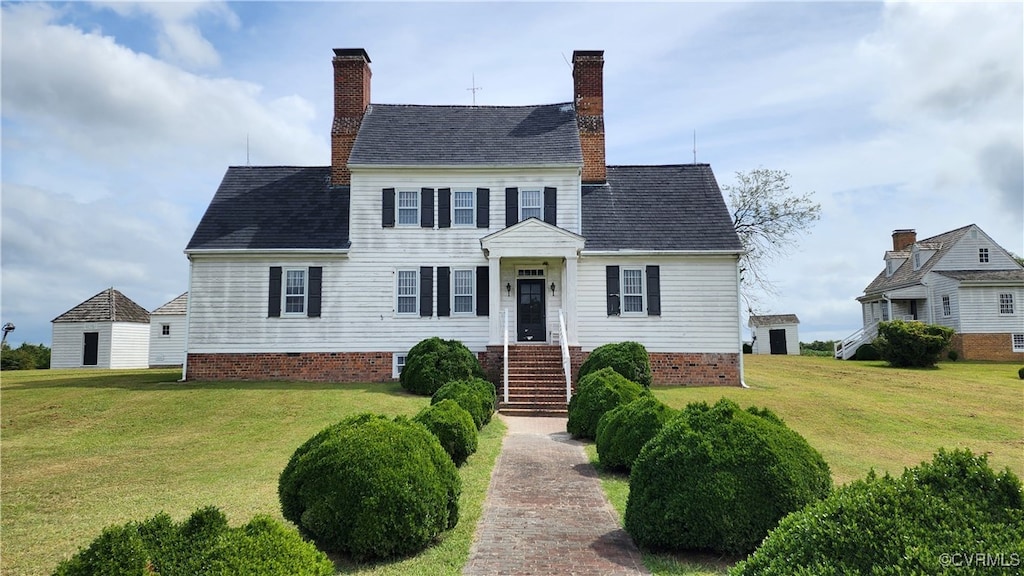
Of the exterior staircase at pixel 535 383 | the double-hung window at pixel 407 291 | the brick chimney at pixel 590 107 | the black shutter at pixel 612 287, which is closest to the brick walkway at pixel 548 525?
the exterior staircase at pixel 535 383

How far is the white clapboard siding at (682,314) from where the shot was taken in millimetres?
21906

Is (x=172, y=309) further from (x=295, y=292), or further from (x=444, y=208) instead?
(x=444, y=208)

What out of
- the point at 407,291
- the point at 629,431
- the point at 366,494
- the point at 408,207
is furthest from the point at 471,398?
the point at 408,207

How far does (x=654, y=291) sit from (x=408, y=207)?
9.23 metres

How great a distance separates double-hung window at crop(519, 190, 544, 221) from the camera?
22.7 metres

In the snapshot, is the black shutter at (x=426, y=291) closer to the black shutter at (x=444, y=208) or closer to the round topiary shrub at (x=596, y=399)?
the black shutter at (x=444, y=208)

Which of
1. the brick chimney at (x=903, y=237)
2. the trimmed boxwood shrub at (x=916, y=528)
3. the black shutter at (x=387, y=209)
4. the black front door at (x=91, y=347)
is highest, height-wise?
the brick chimney at (x=903, y=237)

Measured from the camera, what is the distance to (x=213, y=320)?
22.2 meters

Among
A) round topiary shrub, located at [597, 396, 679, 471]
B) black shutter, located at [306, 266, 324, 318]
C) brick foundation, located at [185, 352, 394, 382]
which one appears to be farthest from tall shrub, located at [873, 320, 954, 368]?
black shutter, located at [306, 266, 324, 318]

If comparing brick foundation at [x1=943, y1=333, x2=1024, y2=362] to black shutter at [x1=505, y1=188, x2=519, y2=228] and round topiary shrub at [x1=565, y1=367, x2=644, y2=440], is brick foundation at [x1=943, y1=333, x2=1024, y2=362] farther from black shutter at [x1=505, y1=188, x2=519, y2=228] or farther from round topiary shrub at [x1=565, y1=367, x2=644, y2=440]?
round topiary shrub at [x1=565, y1=367, x2=644, y2=440]

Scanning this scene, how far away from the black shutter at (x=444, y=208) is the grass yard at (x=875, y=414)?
30.3 ft

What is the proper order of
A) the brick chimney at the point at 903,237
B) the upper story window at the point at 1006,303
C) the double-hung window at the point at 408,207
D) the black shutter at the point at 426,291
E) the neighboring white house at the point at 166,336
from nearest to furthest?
1. the black shutter at the point at 426,291
2. the double-hung window at the point at 408,207
3. the upper story window at the point at 1006,303
4. the neighboring white house at the point at 166,336
5. the brick chimney at the point at 903,237

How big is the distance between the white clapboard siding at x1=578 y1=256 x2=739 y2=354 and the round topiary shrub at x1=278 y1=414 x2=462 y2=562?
15763 mm

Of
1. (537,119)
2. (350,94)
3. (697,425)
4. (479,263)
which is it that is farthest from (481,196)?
(697,425)
